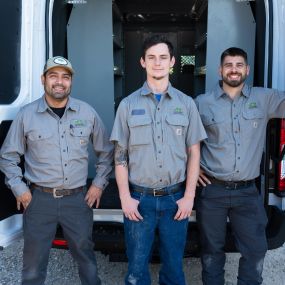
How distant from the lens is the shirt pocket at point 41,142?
7.95 feet

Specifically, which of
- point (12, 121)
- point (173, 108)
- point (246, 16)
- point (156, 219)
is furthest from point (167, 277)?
point (246, 16)

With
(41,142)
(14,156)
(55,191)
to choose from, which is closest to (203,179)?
(55,191)

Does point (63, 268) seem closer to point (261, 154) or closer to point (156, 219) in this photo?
point (156, 219)

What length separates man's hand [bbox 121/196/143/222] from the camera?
7.75 ft

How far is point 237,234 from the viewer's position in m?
2.63

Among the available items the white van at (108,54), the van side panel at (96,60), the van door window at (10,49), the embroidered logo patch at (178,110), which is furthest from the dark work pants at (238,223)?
the van side panel at (96,60)

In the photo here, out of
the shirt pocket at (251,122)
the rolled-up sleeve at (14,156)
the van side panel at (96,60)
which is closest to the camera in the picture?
the rolled-up sleeve at (14,156)

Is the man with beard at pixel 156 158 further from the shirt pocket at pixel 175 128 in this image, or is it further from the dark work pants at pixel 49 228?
the dark work pants at pixel 49 228

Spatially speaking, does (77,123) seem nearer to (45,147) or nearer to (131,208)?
(45,147)

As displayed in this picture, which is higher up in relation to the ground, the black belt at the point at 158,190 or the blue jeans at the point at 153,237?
the black belt at the point at 158,190

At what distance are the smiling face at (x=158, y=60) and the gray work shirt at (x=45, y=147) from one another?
1.75 feet

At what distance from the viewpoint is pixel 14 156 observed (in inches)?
96.2

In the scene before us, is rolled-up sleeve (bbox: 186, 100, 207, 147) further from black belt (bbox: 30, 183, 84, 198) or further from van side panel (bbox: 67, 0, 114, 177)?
van side panel (bbox: 67, 0, 114, 177)

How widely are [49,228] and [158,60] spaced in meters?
1.18
